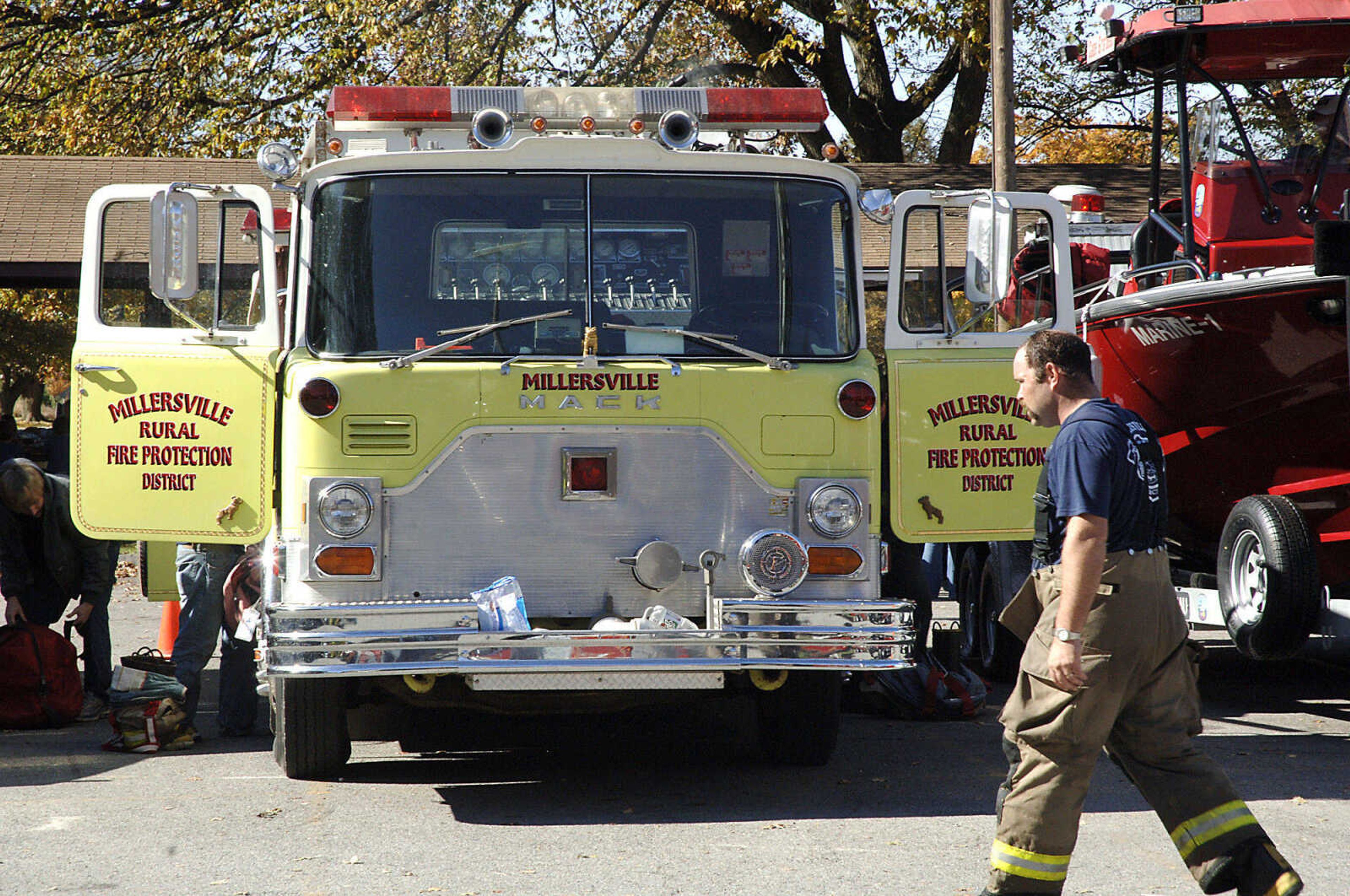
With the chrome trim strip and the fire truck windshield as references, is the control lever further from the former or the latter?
the fire truck windshield

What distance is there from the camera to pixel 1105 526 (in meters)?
4.28

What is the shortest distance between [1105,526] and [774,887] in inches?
65.8

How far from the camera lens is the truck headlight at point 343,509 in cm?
595

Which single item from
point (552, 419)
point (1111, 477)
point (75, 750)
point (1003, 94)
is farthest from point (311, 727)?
point (1003, 94)

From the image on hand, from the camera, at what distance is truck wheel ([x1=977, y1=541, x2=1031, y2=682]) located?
9.16m

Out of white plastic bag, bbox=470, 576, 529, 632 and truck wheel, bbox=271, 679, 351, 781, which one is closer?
white plastic bag, bbox=470, 576, 529, 632

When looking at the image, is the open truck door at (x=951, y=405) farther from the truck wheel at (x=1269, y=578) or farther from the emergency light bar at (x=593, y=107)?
the truck wheel at (x=1269, y=578)

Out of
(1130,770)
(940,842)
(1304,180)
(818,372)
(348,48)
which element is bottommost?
(940,842)

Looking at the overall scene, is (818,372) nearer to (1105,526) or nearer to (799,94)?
(799,94)

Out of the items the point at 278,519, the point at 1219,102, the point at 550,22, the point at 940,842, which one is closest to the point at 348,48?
the point at 550,22

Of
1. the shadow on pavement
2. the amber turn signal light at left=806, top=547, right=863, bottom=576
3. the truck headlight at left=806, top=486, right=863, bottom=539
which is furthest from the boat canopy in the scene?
the shadow on pavement

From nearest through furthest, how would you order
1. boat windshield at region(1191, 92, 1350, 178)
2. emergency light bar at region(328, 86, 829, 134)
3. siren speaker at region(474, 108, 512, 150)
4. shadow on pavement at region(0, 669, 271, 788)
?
siren speaker at region(474, 108, 512, 150)
shadow on pavement at region(0, 669, 271, 788)
emergency light bar at region(328, 86, 829, 134)
boat windshield at region(1191, 92, 1350, 178)

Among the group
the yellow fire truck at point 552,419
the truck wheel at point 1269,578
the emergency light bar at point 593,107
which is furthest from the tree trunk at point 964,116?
the yellow fire truck at point 552,419

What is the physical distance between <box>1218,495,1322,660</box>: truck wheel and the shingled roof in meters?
6.77
